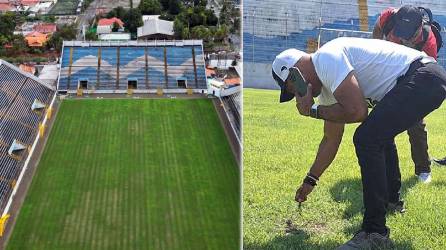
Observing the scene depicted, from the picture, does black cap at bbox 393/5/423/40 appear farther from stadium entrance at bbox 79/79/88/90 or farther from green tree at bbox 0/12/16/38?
green tree at bbox 0/12/16/38

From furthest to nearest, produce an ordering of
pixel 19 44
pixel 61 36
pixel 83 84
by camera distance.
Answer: pixel 61 36, pixel 19 44, pixel 83 84

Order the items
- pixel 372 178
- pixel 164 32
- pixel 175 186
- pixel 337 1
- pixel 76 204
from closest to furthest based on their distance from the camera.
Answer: pixel 372 178 → pixel 337 1 → pixel 76 204 → pixel 175 186 → pixel 164 32

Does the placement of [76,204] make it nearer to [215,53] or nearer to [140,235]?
[140,235]

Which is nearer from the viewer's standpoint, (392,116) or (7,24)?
(392,116)

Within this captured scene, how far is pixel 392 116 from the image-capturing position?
71.4 inches

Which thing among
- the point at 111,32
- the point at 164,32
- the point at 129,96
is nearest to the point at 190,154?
the point at 129,96

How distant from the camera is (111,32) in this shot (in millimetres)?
19562

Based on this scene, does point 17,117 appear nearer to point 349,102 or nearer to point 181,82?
point 181,82

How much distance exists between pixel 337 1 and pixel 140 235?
5.16 m

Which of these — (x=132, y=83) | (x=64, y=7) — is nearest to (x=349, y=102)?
(x=132, y=83)

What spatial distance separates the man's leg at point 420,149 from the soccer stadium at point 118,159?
4.53m

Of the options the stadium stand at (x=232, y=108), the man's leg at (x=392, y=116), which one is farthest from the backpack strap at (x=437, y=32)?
the stadium stand at (x=232, y=108)

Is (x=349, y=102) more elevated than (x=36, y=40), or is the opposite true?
(x=36, y=40)

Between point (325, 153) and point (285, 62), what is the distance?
0.47 metres
